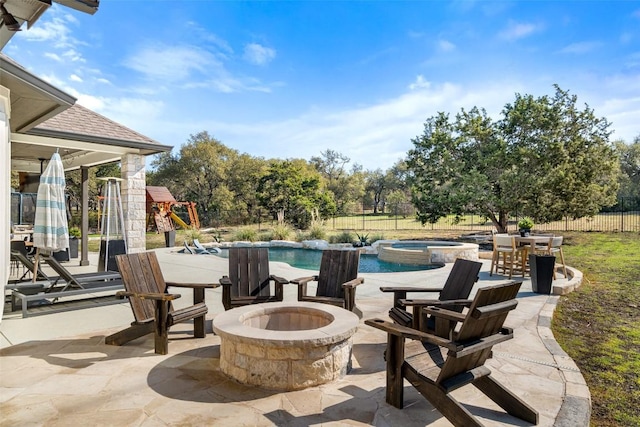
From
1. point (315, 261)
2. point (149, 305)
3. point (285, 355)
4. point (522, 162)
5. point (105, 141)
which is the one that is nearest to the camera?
point (285, 355)

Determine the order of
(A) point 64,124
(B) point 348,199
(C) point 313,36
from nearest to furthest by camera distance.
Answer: (A) point 64,124 < (C) point 313,36 < (B) point 348,199

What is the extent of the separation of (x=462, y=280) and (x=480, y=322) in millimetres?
1334

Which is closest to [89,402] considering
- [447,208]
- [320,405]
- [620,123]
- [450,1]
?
[320,405]

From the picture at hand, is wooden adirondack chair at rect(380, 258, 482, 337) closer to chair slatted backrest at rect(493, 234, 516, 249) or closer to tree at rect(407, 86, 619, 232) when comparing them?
chair slatted backrest at rect(493, 234, 516, 249)

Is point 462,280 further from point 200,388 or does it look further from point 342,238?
point 342,238

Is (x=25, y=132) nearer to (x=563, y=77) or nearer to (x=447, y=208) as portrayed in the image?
(x=447, y=208)

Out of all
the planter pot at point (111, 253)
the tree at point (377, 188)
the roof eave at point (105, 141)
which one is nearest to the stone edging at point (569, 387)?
the planter pot at point (111, 253)

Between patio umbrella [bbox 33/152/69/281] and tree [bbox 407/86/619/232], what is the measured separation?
1290cm

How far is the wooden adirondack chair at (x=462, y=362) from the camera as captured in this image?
2.04 m

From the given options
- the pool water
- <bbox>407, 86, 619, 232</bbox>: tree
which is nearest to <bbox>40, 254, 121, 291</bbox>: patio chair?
the pool water

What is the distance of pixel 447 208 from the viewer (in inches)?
596

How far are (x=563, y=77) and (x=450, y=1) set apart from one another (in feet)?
26.7

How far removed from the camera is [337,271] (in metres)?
4.48

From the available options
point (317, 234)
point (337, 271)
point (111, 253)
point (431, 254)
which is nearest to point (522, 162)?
point (431, 254)
